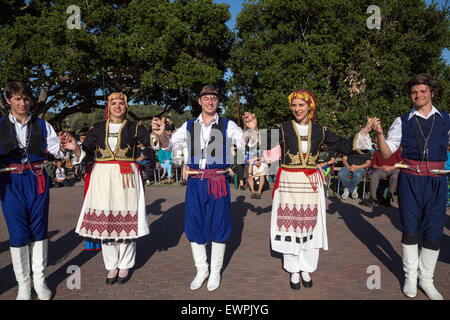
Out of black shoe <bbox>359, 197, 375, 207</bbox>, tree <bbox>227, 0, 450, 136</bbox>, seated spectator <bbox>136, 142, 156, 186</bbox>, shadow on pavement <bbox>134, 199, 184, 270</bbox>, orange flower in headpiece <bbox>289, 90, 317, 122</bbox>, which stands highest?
tree <bbox>227, 0, 450, 136</bbox>

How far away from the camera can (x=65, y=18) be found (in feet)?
58.6

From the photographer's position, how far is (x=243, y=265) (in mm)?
5113

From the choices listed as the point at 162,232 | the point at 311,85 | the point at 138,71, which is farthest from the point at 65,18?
the point at 162,232

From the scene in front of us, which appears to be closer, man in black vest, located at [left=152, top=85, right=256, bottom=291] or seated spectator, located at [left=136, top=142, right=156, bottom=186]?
man in black vest, located at [left=152, top=85, right=256, bottom=291]

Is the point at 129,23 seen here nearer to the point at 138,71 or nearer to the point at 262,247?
the point at 138,71

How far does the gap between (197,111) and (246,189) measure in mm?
12123

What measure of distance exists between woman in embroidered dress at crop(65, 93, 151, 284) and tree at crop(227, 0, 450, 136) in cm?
1439

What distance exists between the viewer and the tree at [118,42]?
1742 centimetres

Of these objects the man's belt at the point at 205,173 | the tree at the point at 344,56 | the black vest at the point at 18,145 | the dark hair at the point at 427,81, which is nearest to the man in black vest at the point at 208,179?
the man's belt at the point at 205,173

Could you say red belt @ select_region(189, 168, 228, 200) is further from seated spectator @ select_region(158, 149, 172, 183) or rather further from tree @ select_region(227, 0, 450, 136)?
tree @ select_region(227, 0, 450, 136)

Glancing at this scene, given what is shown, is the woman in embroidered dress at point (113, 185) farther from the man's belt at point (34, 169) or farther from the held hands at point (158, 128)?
the man's belt at point (34, 169)

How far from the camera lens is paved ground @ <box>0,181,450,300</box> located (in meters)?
4.15

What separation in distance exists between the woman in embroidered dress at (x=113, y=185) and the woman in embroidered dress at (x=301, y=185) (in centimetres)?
171

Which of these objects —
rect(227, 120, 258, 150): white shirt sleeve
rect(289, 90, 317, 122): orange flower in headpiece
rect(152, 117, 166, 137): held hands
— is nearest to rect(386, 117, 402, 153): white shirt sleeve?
rect(289, 90, 317, 122): orange flower in headpiece
